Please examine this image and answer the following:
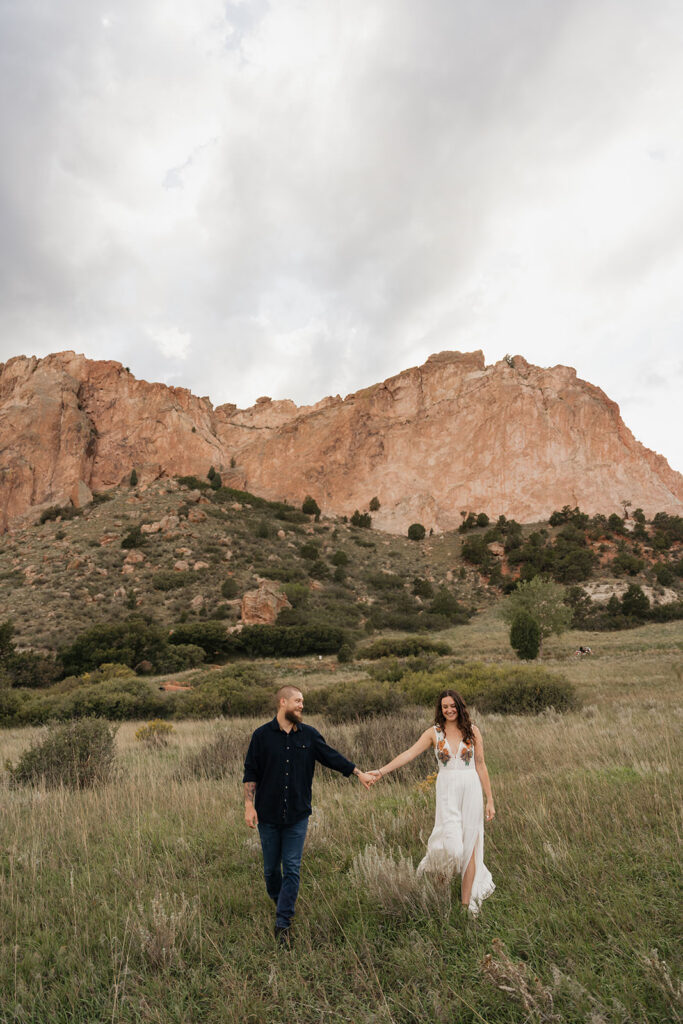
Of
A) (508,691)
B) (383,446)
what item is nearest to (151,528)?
(383,446)

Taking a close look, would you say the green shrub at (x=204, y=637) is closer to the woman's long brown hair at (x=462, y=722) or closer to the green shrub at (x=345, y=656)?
the green shrub at (x=345, y=656)

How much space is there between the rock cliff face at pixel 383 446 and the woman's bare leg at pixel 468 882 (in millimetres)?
64512

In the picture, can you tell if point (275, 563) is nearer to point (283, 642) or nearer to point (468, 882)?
point (283, 642)

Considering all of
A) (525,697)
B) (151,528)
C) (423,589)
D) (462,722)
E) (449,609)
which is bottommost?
(525,697)

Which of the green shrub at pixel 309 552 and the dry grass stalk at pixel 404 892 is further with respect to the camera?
the green shrub at pixel 309 552

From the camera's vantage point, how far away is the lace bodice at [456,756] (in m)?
3.26

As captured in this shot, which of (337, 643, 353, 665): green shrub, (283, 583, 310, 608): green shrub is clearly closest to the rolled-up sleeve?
(337, 643, 353, 665): green shrub

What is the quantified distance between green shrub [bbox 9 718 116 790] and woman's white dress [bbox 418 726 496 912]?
5.24 m

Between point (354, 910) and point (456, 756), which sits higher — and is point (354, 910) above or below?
below

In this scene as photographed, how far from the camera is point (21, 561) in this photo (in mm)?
43906

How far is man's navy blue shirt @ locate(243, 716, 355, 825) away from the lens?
3.10 metres

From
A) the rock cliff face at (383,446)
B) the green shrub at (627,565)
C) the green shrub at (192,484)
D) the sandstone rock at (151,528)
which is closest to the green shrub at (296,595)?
the sandstone rock at (151,528)

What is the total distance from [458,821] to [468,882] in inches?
12.0

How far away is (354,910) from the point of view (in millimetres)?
3057
